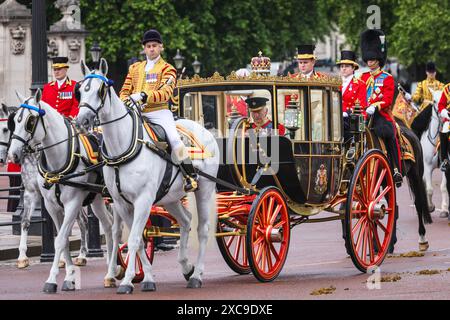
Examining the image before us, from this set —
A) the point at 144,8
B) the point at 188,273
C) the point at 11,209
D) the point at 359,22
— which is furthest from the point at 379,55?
the point at 359,22

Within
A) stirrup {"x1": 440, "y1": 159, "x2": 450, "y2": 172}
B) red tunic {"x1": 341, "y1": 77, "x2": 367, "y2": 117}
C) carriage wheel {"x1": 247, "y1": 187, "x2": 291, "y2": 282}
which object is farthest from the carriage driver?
stirrup {"x1": 440, "y1": 159, "x2": 450, "y2": 172}

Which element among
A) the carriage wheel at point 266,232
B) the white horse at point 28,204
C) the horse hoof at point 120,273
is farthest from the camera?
the white horse at point 28,204

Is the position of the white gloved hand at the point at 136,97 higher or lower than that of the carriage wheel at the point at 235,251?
higher

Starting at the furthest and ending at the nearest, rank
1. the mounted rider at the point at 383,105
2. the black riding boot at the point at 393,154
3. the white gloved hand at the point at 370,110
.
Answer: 1. the black riding boot at the point at 393,154
2. the mounted rider at the point at 383,105
3. the white gloved hand at the point at 370,110

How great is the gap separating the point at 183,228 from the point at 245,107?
165 centimetres

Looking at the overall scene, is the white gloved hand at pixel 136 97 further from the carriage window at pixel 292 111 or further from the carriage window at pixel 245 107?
the carriage window at pixel 292 111

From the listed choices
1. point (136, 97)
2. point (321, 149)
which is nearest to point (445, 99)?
point (321, 149)

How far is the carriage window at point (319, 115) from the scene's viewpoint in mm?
15953

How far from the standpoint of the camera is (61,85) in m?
18.1

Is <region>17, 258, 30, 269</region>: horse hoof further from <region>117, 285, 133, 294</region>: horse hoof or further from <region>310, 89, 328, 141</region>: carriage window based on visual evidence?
<region>310, 89, 328, 141</region>: carriage window

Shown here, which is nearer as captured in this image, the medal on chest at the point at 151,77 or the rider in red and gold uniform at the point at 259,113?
the medal on chest at the point at 151,77

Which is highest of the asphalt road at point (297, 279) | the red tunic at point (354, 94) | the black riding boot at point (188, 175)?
the red tunic at point (354, 94)

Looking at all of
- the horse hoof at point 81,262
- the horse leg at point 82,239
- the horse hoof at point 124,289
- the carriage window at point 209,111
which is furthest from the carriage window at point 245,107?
the horse hoof at point 81,262

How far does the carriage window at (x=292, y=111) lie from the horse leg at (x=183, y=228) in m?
1.45
